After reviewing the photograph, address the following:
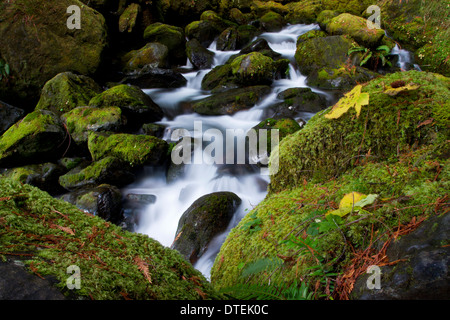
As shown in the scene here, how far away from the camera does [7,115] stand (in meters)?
9.45

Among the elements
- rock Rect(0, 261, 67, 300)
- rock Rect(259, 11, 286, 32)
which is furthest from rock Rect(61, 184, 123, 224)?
rock Rect(259, 11, 286, 32)

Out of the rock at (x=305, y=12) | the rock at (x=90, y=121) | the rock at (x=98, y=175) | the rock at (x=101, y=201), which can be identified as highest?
the rock at (x=305, y=12)

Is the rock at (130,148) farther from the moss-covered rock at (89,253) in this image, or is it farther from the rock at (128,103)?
the moss-covered rock at (89,253)

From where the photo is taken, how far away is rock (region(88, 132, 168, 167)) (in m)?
7.00

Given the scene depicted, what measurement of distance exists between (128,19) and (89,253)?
53.0ft

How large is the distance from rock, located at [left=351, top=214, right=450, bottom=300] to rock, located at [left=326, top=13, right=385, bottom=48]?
11.9 meters

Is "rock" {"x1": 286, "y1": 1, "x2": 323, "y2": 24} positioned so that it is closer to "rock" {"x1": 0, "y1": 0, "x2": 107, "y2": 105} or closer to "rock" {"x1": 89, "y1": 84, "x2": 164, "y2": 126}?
"rock" {"x1": 0, "y1": 0, "x2": 107, "y2": 105}

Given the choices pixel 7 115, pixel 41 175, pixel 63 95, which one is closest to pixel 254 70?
pixel 63 95

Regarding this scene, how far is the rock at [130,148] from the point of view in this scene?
7004 millimetres

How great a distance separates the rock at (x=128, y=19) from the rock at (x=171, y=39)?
33.0 inches

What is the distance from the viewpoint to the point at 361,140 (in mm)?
2578

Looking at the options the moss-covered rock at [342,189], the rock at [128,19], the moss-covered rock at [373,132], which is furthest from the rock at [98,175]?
the rock at [128,19]

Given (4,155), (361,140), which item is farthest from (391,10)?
(4,155)

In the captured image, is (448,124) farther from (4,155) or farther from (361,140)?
(4,155)
